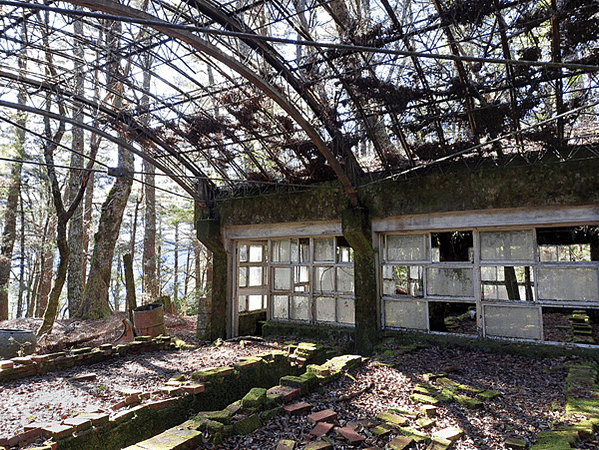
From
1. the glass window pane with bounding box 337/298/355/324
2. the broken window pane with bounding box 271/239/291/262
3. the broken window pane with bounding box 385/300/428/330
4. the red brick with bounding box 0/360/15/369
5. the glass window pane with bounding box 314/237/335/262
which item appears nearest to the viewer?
the red brick with bounding box 0/360/15/369

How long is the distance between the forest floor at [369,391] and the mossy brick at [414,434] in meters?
0.10

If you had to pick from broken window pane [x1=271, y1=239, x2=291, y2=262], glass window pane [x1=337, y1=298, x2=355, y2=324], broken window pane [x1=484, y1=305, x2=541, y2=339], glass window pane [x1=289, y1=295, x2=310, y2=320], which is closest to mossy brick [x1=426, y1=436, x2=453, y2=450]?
broken window pane [x1=484, y1=305, x2=541, y2=339]

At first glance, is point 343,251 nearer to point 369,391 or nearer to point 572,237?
point 369,391

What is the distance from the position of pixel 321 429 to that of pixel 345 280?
486 centimetres

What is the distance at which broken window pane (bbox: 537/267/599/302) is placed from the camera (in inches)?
255

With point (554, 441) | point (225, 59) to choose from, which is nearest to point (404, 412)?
point (554, 441)

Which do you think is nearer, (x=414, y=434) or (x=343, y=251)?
(x=414, y=434)

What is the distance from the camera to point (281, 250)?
990 centimetres

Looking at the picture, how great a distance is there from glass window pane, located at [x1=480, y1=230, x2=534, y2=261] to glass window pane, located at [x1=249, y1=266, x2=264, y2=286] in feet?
18.6

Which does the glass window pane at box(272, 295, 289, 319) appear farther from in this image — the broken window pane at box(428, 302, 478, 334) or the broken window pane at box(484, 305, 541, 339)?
the broken window pane at box(484, 305, 541, 339)

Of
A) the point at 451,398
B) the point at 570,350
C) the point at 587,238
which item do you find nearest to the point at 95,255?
the point at 451,398

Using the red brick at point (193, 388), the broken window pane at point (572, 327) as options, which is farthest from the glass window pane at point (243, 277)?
the broken window pane at point (572, 327)

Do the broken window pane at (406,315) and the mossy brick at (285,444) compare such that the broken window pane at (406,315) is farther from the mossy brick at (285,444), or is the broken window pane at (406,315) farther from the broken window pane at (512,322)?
the mossy brick at (285,444)

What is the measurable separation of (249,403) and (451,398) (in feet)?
8.24
